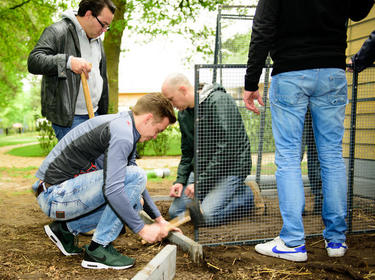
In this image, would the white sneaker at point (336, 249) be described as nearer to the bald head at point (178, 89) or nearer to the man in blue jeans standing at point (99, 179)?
the man in blue jeans standing at point (99, 179)

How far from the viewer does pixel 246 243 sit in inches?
113

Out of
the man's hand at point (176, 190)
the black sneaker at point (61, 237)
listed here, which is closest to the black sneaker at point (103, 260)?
the black sneaker at point (61, 237)

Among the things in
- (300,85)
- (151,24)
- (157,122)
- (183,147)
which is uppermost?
(151,24)

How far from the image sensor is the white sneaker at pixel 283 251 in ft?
8.05

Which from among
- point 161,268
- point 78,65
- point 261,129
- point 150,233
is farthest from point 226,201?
point 78,65

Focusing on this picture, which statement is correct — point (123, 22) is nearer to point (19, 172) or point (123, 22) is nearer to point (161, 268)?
point (19, 172)

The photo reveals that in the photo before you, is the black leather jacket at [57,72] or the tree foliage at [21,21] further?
the tree foliage at [21,21]

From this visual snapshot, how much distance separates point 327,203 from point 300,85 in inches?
34.4

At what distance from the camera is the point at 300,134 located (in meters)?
2.51

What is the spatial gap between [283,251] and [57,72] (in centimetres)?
220

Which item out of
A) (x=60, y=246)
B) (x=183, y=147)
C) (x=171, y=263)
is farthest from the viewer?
(x=183, y=147)

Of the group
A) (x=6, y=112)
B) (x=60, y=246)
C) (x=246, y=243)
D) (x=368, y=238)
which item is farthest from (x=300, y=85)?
(x=6, y=112)

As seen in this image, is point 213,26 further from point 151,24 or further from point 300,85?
point 300,85

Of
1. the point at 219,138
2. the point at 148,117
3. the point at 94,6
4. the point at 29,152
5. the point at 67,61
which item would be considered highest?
the point at 94,6
